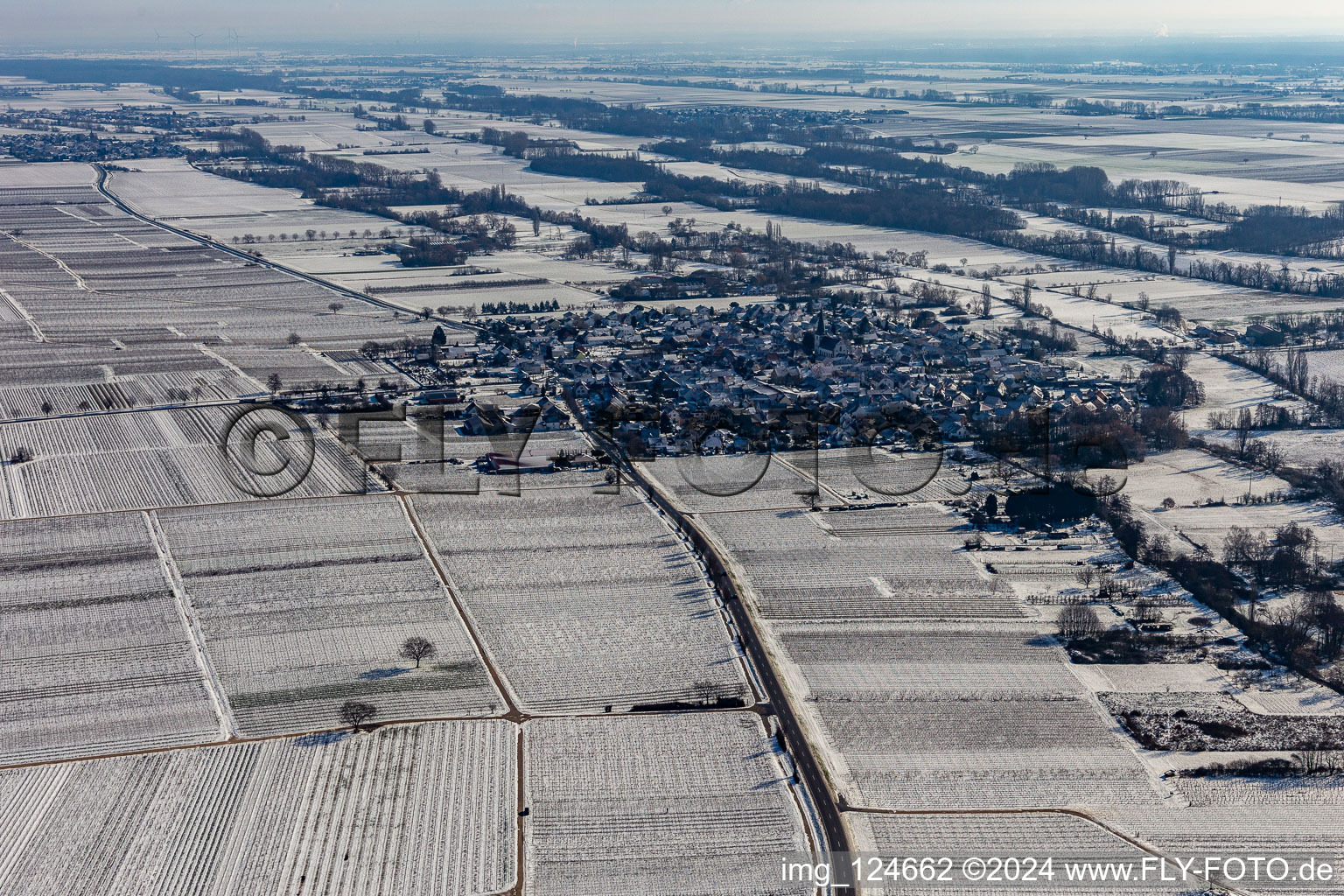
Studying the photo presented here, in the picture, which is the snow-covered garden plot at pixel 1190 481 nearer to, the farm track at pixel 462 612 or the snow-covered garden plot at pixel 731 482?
the snow-covered garden plot at pixel 731 482

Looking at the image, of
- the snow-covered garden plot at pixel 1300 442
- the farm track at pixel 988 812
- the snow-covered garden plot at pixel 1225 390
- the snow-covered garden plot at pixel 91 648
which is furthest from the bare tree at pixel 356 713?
the snow-covered garden plot at pixel 1225 390

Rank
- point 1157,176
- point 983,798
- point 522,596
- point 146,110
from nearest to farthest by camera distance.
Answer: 1. point 983,798
2. point 522,596
3. point 1157,176
4. point 146,110

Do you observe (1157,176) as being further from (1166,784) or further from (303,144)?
(1166,784)

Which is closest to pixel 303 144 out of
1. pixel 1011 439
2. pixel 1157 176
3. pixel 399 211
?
pixel 399 211

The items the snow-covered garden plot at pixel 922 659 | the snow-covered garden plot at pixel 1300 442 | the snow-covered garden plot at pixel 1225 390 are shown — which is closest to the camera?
the snow-covered garden plot at pixel 922 659

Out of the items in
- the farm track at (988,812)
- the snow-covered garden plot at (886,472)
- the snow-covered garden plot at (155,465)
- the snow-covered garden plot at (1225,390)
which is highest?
the snow-covered garden plot at (1225,390)

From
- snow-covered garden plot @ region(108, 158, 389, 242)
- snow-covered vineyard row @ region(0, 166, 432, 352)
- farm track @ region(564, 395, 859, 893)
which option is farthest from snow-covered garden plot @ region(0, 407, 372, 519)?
snow-covered garden plot @ region(108, 158, 389, 242)
